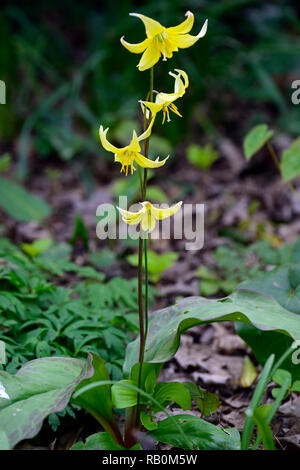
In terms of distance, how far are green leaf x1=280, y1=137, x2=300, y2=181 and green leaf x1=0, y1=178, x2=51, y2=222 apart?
5.68 feet

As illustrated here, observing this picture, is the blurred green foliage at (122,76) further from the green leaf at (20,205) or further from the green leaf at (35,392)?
the green leaf at (35,392)

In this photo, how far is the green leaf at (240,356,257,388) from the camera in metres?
2.01

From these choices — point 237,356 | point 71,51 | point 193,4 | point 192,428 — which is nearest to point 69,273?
point 237,356

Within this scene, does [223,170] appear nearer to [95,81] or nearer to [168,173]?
[168,173]

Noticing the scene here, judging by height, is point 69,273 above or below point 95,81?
below

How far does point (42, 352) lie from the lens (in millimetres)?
1660

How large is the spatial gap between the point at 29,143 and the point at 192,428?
3861 millimetres

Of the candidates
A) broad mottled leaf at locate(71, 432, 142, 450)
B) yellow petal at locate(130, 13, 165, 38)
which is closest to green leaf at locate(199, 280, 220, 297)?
broad mottled leaf at locate(71, 432, 142, 450)

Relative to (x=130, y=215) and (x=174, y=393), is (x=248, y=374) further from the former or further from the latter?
(x=130, y=215)

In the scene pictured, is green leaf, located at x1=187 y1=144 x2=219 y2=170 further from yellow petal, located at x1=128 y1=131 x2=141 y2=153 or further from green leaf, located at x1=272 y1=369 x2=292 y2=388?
yellow petal, located at x1=128 y1=131 x2=141 y2=153

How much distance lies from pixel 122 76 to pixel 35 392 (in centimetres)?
357

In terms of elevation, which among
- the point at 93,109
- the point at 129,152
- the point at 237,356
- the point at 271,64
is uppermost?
the point at 271,64

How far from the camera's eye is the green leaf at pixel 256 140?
2.17 metres

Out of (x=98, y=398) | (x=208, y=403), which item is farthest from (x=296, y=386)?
(x=98, y=398)
